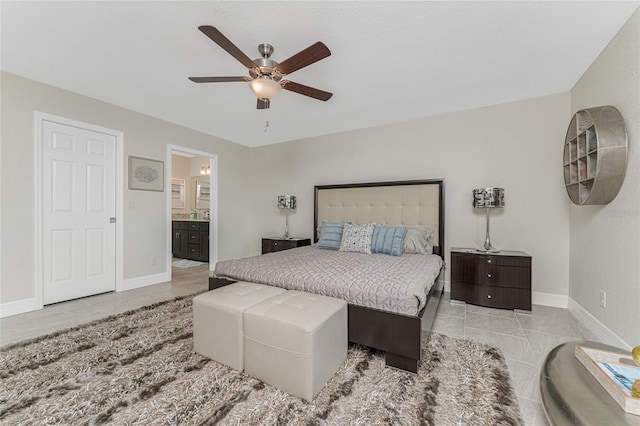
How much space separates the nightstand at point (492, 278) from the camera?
2.78 m

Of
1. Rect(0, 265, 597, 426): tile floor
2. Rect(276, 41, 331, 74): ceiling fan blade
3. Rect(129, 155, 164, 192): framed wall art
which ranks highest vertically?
Rect(276, 41, 331, 74): ceiling fan blade

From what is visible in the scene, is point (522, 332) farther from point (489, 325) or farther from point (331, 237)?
point (331, 237)

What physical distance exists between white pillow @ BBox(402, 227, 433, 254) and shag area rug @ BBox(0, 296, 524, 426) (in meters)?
1.34

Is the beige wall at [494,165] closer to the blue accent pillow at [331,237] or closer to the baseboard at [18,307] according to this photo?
the blue accent pillow at [331,237]

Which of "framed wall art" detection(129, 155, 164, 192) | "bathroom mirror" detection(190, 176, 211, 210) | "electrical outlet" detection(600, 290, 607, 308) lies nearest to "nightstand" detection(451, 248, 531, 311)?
"electrical outlet" detection(600, 290, 607, 308)

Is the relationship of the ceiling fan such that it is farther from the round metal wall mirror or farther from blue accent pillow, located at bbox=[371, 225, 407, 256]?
the round metal wall mirror

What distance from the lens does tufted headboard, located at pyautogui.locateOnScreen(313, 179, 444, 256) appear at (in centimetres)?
353

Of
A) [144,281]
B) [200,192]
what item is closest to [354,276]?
[144,281]

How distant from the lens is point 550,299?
9.91ft

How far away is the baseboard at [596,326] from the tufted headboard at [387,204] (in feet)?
4.49

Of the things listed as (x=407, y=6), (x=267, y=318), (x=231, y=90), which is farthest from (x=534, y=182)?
(x=231, y=90)

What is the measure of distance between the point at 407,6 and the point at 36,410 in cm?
320

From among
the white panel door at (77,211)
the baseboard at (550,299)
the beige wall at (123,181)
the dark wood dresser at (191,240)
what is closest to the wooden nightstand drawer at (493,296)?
the baseboard at (550,299)

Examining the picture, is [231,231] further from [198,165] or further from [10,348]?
[10,348]
